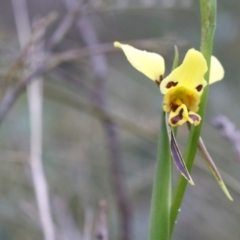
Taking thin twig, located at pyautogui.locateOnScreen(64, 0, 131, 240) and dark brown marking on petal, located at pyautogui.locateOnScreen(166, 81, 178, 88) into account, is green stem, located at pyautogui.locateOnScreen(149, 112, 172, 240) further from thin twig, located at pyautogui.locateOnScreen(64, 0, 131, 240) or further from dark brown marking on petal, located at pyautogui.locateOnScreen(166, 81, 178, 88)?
thin twig, located at pyautogui.locateOnScreen(64, 0, 131, 240)

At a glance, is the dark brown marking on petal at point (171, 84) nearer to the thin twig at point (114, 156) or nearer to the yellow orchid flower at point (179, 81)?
the yellow orchid flower at point (179, 81)

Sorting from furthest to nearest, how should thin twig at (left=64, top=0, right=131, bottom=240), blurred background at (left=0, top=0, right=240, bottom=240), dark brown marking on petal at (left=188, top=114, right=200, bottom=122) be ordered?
thin twig at (left=64, top=0, right=131, bottom=240) → blurred background at (left=0, top=0, right=240, bottom=240) → dark brown marking on petal at (left=188, top=114, right=200, bottom=122)

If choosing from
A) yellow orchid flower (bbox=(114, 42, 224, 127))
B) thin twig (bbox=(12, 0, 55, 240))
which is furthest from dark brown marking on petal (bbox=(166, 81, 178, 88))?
thin twig (bbox=(12, 0, 55, 240))

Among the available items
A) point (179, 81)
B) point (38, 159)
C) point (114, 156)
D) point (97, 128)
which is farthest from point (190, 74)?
point (97, 128)

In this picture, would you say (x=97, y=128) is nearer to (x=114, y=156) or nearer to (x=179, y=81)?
(x=114, y=156)

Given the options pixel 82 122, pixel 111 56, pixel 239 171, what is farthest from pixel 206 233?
pixel 111 56

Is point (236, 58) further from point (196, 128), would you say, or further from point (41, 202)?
point (196, 128)
